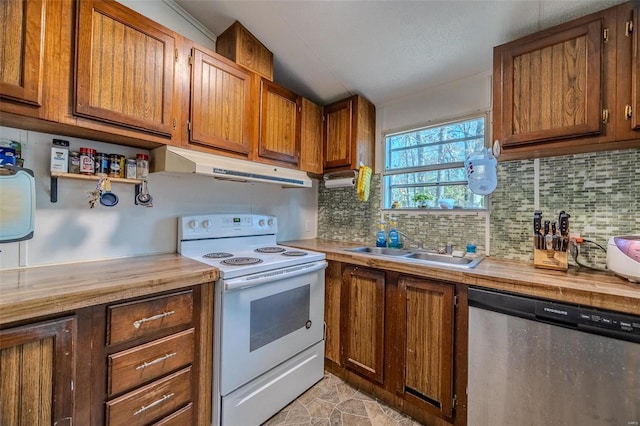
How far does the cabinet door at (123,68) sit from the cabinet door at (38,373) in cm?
93

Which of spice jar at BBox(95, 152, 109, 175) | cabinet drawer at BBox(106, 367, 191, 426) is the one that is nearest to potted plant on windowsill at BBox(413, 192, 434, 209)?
cabinet drawer at BBox(106, 367, 191, 426)

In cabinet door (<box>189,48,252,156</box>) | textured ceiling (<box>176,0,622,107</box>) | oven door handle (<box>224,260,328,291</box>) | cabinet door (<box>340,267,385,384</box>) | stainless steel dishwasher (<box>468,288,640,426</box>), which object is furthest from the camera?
cabinet door (<box>340,267,385,384</box>)

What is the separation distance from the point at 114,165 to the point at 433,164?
224cm

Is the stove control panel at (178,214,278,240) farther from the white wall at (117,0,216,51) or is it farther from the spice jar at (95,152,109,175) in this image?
the white wall at (117,0,216,51)

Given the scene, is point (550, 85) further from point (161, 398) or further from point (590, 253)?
point (161, 398)

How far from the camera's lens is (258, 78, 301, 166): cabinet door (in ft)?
6.45

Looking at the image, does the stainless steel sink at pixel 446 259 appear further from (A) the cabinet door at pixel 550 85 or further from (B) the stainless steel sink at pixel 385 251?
(A) the cabinet door at pixel 550 85

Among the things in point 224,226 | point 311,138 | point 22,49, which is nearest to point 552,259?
point 311,138

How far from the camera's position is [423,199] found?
7.16 ft

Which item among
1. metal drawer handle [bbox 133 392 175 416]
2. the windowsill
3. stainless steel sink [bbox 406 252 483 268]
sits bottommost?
metal drawer handle [bbox 133 392 175 416]

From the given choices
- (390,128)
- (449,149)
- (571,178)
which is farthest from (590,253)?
(390,128)

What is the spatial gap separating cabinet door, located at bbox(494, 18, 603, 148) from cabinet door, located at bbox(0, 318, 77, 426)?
2255 mm

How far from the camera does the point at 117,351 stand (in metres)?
1.08

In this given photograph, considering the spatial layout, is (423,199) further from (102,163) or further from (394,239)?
(102,163)
